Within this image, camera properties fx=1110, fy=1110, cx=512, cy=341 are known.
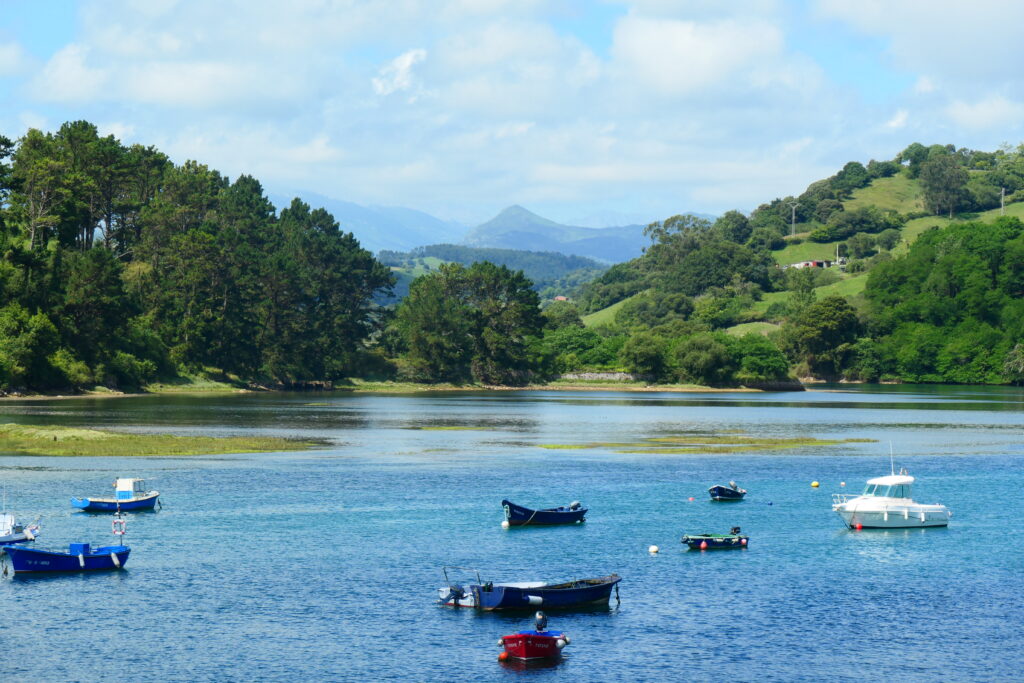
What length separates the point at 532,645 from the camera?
4612cm

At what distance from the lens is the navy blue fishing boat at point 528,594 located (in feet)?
173

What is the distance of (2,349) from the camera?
571 feet

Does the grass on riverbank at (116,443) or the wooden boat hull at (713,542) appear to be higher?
the grass on riverbank at (116,443)

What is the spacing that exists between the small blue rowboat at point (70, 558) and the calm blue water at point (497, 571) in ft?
3.53

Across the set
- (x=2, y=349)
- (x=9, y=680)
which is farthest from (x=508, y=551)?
(x=2, y=349)

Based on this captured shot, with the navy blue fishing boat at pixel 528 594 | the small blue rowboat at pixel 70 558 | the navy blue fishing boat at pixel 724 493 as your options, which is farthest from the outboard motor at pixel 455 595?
the navy blue fishing boat at pixel 724 493

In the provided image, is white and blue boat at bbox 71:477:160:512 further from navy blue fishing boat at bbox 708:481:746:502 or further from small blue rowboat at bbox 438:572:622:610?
navy blue fishing boat at bbox 708:481:746:502

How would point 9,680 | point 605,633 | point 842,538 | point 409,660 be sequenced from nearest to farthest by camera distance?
1. point 9,680
2. point 409,660
3. point 605,633
4. point 842,538

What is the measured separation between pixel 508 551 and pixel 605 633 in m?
17.2

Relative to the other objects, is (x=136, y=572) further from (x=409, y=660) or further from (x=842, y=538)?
(x=842, y=538)

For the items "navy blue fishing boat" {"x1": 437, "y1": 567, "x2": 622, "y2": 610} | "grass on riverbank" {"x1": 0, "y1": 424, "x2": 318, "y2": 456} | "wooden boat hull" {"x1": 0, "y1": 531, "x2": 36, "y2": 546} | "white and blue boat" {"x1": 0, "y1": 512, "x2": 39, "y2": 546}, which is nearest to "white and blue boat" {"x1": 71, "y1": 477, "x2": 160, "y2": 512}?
"white and blue boat" {"x1": 0, "y1": 512, "x2": 39, "y2": 546}

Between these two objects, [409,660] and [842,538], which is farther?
[842,538]

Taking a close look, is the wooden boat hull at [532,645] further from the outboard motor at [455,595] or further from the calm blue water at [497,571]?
the outboard motor at [455,595]

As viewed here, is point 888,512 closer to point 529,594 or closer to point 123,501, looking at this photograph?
point 529,594
